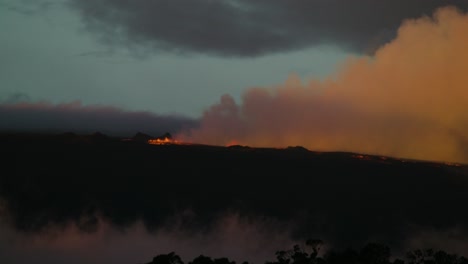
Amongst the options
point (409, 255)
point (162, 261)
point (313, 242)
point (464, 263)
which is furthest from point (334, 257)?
point (162, 261)

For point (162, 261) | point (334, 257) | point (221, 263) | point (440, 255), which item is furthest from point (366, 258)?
point (162, 261)

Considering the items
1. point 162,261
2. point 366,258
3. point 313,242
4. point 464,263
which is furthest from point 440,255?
point 162,261

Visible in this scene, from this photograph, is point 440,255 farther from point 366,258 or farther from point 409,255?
point 366,258

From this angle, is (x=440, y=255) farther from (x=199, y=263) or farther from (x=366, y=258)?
(x=199, y=263)

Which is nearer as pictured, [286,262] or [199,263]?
[199,263]

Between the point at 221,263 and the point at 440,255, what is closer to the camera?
the point at 221,263

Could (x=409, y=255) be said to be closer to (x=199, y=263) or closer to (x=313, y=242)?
(x=313, y=242)

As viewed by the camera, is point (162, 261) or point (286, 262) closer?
point (162, 261)
